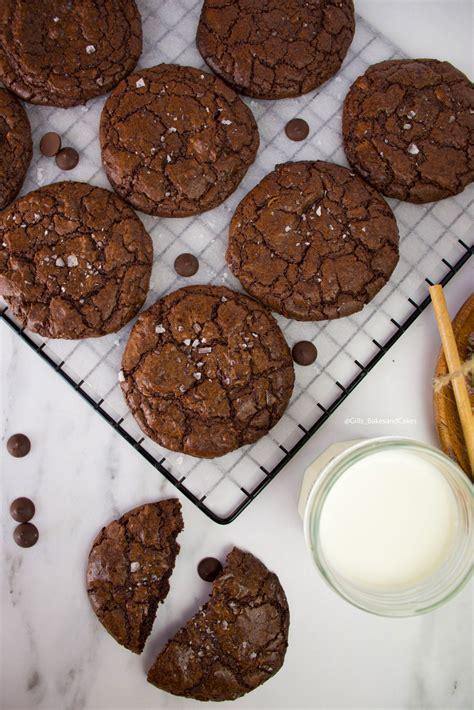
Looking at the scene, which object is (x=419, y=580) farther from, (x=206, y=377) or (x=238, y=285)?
(x=238, y=285)

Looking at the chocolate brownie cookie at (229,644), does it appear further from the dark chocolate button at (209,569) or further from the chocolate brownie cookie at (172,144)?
the chocolate brownie cookie at (172,144)

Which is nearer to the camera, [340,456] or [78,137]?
[340,456]

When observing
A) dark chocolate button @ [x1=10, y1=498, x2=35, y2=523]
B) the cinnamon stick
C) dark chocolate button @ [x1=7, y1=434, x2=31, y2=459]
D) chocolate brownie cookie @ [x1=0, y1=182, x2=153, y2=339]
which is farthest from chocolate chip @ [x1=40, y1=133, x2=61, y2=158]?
the cinnamon stick

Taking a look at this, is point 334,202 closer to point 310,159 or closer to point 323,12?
point 310,159

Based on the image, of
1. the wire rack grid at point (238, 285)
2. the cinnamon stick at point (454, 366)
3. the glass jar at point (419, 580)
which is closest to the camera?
the glass jar at point (419, 580)

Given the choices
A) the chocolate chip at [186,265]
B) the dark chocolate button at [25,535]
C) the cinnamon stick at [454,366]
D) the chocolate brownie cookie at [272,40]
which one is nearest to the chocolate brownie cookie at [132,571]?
the dark chocolate button at [25,535]

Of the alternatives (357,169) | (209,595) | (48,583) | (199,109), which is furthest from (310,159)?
(48,583)

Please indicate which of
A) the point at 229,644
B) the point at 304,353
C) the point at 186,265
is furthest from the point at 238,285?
the point at 229,644
